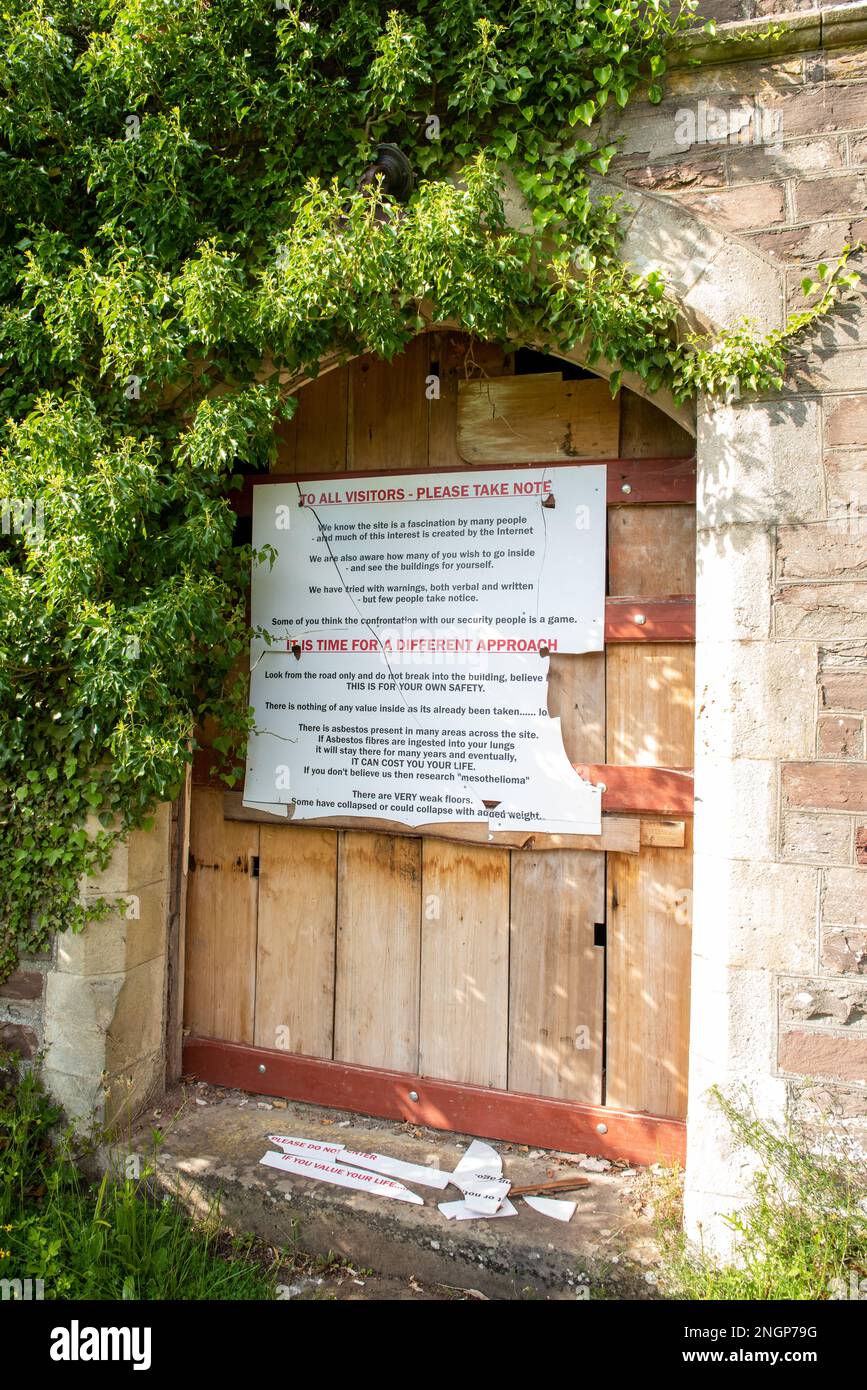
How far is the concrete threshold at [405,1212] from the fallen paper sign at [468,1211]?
0.7 inches

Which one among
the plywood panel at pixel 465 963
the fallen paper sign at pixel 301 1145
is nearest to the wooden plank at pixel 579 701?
the plywood panel at pixel 465 963

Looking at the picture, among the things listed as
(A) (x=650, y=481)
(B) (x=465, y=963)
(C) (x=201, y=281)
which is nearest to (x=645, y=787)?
(B) (x=465, y=963)

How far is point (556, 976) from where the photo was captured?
2963 millimetres

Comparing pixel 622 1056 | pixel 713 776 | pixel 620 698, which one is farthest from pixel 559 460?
pixel 622 1056

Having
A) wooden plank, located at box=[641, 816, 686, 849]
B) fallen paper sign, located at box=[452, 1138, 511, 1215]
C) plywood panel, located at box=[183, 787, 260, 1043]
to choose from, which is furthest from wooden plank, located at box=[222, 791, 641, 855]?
fallen paper sign, located at box=[452, 1138, 511, 1215]

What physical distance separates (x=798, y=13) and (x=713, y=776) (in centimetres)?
219

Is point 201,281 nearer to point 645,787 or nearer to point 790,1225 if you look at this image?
point 645,787

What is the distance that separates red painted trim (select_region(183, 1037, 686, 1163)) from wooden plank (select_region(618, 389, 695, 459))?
221 cm

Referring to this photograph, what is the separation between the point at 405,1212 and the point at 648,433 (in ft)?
8.66

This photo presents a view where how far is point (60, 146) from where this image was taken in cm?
306

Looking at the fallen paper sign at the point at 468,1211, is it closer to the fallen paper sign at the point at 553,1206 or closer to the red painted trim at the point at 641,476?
the fallen paper sign at the point at 553,1206

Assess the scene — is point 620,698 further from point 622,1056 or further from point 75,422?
point 75,422

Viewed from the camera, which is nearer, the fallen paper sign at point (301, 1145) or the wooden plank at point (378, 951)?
the fallen paper sign at point (301, 1145)

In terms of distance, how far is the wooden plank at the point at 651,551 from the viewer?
2.87 meters
